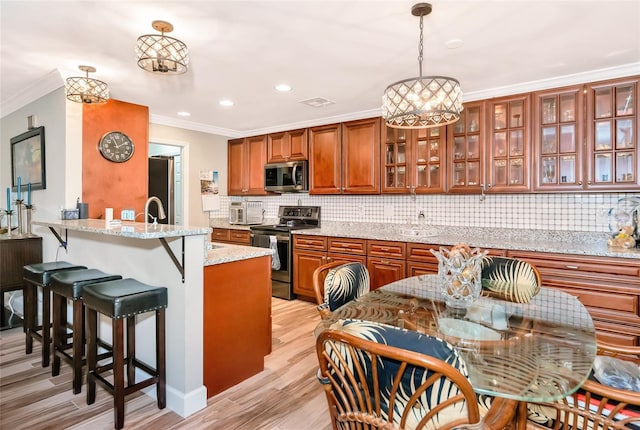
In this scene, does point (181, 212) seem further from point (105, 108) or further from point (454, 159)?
point (454, 159)

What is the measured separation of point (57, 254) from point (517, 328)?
3912 millimetres

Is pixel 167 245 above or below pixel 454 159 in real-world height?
below

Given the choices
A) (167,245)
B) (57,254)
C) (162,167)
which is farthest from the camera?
(162,167)

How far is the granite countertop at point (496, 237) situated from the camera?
2.84 m

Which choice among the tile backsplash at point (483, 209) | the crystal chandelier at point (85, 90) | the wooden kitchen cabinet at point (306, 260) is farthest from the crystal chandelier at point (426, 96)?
the wooden kitchen cabinet at point (306, 260)

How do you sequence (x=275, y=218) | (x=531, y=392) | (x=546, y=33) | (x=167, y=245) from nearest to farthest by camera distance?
1. (x=531, y=392)
2. (x=167, y=245)
3. (x=546, y=33)
4. (x=275, y=218)

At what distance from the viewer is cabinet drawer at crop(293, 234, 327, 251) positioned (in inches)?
167

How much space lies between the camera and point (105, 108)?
360 centimetres

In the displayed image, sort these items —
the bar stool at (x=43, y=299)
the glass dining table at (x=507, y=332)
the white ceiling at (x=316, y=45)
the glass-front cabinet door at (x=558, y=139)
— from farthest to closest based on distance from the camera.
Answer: the glass-front cabinet door at (x=558, y=139) < the bar stool at (x=43, y=299) < the white ceiling at (x=316, y=45) < the glass dining table at (x=507, y=332)

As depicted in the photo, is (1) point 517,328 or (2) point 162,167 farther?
(2) point 162,167

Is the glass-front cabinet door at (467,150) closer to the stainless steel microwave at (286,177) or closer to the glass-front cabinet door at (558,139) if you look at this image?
the glass-front cabinet door at (558,139)

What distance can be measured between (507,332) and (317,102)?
126 inches

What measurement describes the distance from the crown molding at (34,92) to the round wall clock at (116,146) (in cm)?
60

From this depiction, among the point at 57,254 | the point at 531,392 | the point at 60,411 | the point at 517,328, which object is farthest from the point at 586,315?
the point at 57,254
